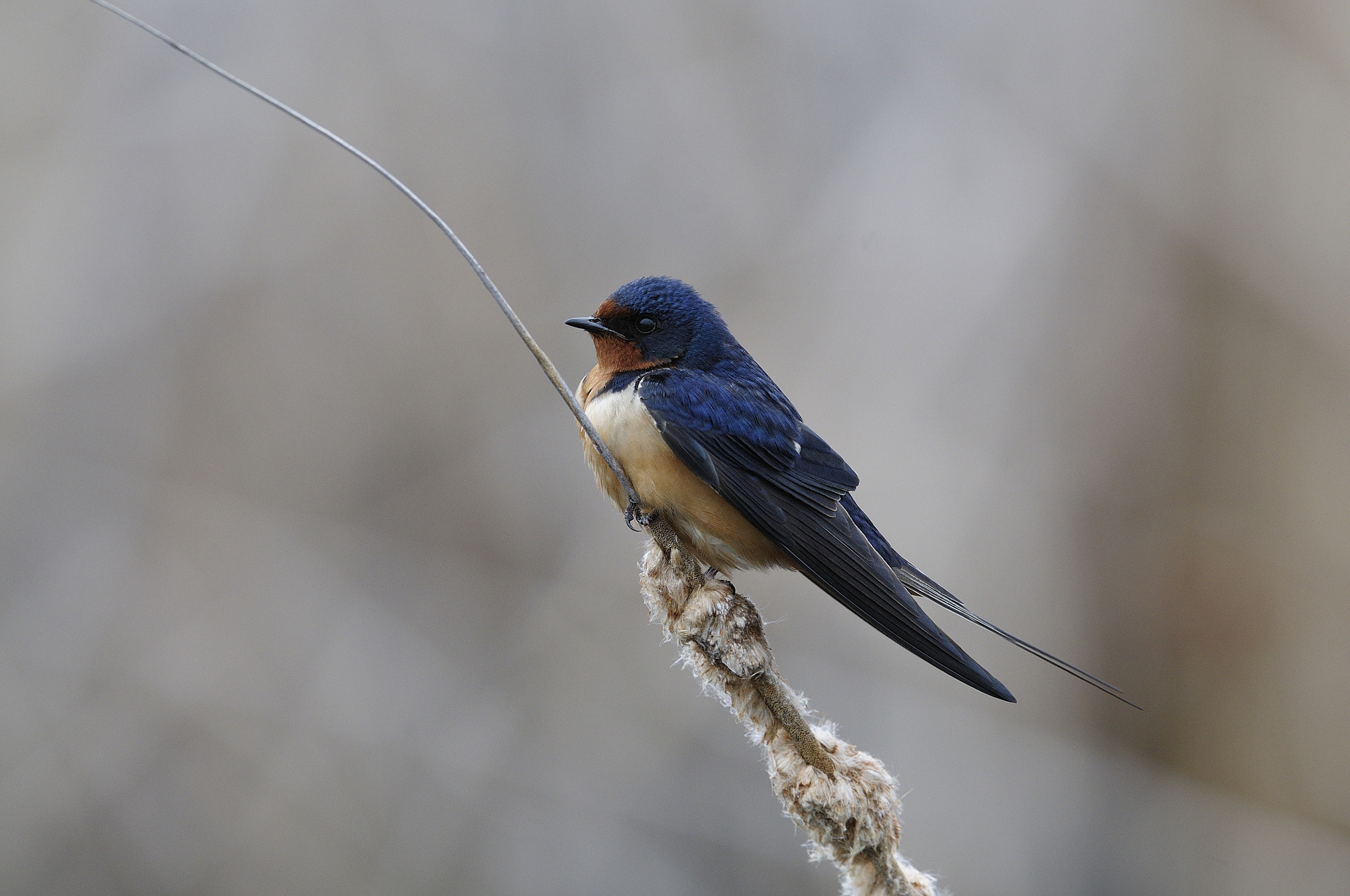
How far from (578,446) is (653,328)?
41.2 inches

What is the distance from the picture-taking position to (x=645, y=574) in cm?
140

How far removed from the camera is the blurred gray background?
8.80ft

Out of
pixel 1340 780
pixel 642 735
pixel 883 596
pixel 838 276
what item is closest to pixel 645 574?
pixel 883 596

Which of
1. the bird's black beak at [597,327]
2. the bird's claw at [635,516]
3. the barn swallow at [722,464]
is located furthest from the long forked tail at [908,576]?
the bird's black beak at [597,327]

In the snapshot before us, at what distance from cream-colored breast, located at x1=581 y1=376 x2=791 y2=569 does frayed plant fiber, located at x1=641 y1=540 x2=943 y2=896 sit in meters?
0.33

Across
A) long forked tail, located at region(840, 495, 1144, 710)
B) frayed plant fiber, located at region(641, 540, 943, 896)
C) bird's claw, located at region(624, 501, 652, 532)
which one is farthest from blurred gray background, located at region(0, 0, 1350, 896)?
frayed plant fiber, located at region(641, 540, 943, 896)

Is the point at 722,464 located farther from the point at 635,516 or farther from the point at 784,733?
the point at 784,733

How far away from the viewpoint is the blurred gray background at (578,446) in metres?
2.68

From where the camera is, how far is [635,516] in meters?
1.63

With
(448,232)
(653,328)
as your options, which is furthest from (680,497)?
(448,232)

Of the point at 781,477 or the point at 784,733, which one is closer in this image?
the point at 784,733

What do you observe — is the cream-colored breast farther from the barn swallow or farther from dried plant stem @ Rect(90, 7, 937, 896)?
dried plant stem @ Rect(90, 7, 937, 896)

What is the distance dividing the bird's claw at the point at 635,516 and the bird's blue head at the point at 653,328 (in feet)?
Answer: 1.12

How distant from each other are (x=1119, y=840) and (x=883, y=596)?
5.82 ft
